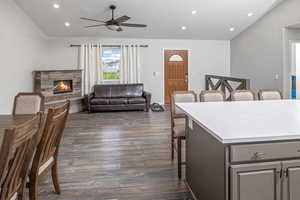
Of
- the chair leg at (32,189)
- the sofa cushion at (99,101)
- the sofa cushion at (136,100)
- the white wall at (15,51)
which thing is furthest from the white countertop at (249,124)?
the sofa cushion at (99,101)

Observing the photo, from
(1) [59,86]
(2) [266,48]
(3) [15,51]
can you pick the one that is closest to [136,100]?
(1) [59,86]

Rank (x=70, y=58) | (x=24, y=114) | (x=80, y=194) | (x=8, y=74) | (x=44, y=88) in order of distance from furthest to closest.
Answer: (x=70, y=58), (x=44, y=88), (x=8, y=74), (x=24, y=114), (x=80, y=194)

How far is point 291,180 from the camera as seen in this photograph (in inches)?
60.9

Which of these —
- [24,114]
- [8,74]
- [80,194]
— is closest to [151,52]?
[8,74]

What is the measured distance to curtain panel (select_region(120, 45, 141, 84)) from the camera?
28.5 ft

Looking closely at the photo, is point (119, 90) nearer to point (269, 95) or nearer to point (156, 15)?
point (156, 15)

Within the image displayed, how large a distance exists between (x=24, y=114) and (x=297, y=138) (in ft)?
9.48

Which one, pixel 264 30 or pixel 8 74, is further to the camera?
pixel 264 30

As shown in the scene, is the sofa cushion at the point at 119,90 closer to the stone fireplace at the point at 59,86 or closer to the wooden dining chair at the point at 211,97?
the stone fireplace at the point at 59,86

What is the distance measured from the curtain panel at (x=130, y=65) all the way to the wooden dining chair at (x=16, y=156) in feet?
23.8

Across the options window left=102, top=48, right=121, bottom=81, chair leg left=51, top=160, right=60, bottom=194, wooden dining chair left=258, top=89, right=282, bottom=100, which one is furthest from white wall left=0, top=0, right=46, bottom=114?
wooden dining chair left=258, top=89, right=282, bottom=100

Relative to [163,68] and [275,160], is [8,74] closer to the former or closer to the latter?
[163,68]

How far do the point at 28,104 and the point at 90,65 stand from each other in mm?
5585

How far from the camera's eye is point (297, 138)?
1.50 meters
